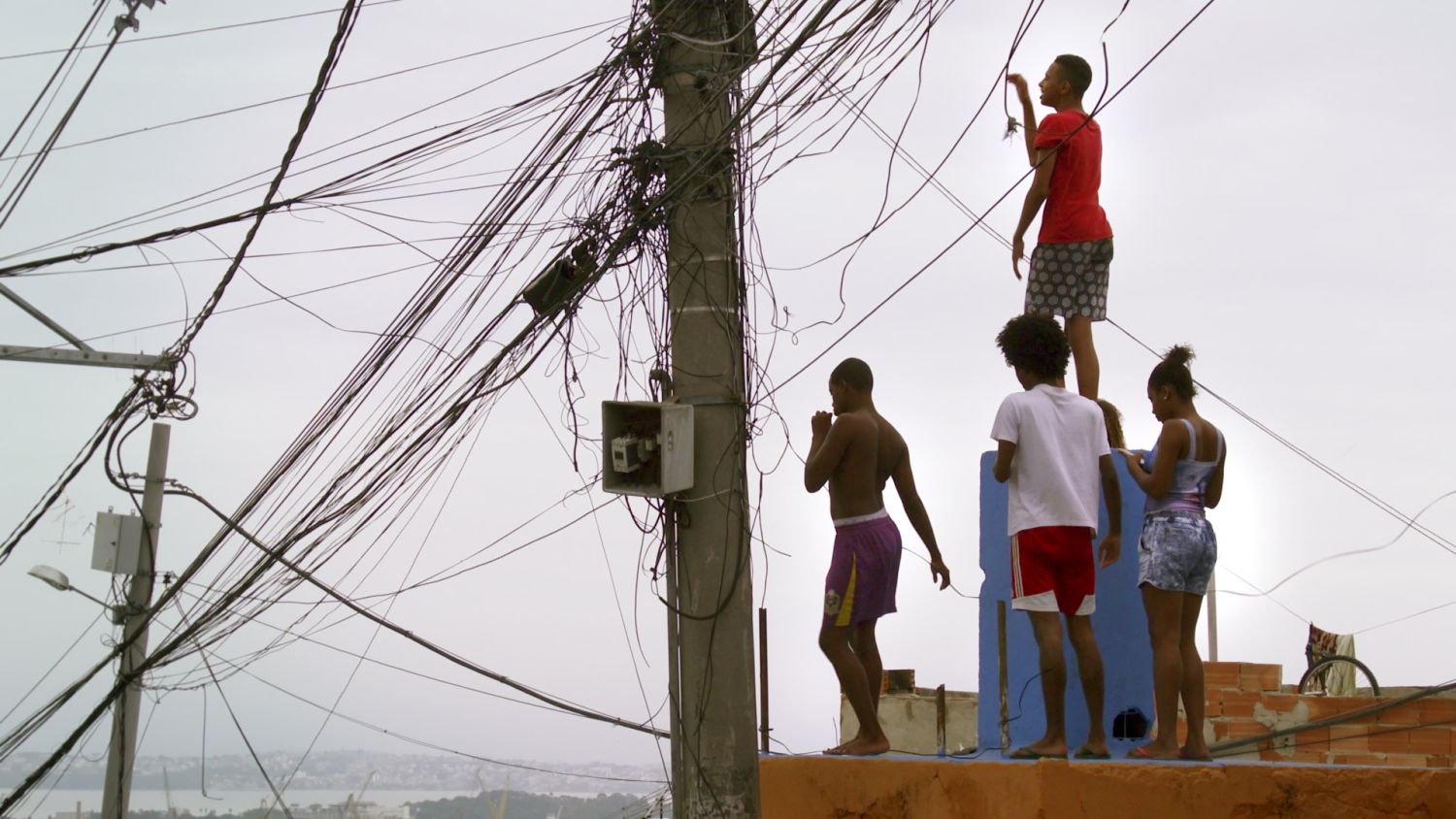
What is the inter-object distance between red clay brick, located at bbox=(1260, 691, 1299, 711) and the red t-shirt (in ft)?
8.57

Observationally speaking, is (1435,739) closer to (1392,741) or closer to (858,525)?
(1392,741)

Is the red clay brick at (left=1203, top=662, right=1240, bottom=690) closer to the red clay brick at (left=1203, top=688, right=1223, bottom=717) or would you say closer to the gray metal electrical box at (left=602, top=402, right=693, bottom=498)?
the red clay brick at (left=1203, top=688, right=1223, bottom=717)

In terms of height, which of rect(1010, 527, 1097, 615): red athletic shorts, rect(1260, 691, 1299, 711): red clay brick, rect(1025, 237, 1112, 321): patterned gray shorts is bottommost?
rect(1260, 691, 1299, 711): red clay brick

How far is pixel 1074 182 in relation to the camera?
616 cm

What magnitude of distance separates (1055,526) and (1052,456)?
25 centimetres

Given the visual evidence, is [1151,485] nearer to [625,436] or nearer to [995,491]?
[995,491]

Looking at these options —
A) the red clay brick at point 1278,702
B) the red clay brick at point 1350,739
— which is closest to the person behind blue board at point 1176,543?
the red clay brick at point 1350,739

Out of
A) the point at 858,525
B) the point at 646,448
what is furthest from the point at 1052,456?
the point at 646,448

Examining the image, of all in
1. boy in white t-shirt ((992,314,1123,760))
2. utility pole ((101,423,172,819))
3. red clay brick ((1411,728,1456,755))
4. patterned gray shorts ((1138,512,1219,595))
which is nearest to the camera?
boy in white t-shirt ((992,314,1123,760))

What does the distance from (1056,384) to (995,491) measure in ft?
3.08

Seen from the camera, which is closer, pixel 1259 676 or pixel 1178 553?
pixel 1178 553

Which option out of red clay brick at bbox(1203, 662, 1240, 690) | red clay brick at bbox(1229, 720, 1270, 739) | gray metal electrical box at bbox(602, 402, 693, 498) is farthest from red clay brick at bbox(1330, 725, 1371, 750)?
gray metal electrical box at bbox(602, 402, 693, 498)

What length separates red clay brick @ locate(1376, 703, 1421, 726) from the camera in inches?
266

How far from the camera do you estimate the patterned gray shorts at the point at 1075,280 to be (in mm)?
6133
